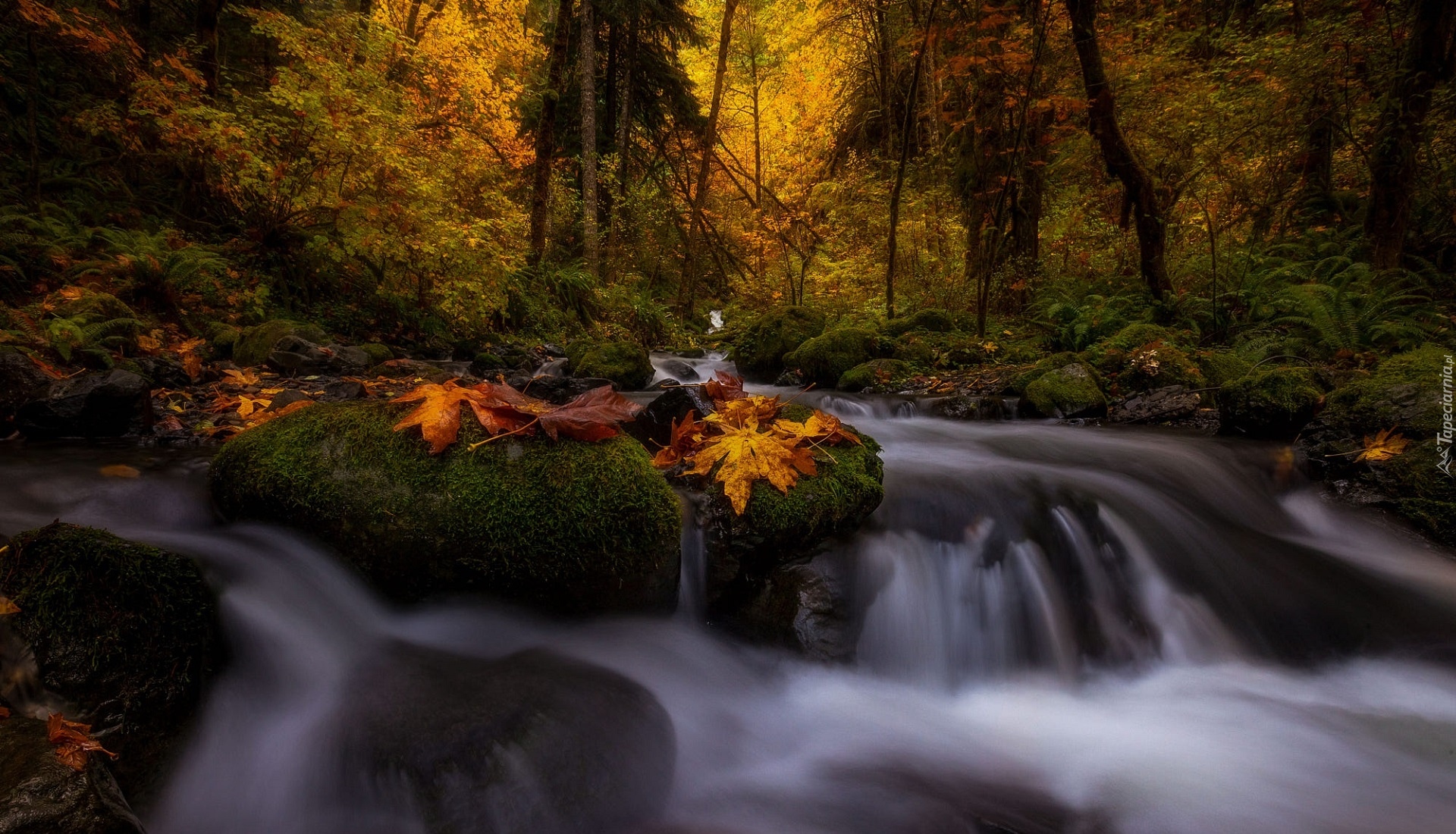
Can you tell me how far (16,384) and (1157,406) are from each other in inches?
353

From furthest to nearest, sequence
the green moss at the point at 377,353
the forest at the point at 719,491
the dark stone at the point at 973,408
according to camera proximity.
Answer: the green moss at the point at 377,353 < the dark stone at the point at 973,408 < the forest at the point at 719,491

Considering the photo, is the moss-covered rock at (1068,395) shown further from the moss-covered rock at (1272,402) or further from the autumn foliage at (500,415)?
the autumn foliage at (500,415)

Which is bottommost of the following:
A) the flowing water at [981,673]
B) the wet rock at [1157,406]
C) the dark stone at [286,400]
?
the flowing water at [981,673]

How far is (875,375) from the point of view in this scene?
27.1 feet

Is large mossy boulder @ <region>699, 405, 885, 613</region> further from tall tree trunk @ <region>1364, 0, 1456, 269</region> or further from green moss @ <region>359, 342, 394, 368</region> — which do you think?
tall tree trunk @ <region>1364, 0, 1456, 269</region>

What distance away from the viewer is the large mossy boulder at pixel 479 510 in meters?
2.63

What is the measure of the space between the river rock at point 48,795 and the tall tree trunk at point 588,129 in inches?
465

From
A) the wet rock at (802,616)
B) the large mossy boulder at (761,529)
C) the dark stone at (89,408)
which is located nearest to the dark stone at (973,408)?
the large mossy boulder at (761,529)

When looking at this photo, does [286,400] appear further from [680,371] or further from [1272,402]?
[1272,402]

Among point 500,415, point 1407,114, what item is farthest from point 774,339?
point 500,415

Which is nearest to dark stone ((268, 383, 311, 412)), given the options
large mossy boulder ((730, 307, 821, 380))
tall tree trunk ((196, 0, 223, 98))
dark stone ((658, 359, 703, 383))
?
dark stone ((658, 359, 703, 383))

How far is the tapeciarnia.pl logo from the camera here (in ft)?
12.3

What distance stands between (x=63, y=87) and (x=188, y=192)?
195cm

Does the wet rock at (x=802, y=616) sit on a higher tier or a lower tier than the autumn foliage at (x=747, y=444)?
lower
